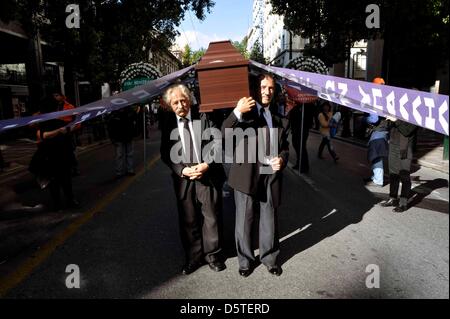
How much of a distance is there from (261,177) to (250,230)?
51 centimetres

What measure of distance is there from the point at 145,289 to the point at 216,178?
1.16 meters

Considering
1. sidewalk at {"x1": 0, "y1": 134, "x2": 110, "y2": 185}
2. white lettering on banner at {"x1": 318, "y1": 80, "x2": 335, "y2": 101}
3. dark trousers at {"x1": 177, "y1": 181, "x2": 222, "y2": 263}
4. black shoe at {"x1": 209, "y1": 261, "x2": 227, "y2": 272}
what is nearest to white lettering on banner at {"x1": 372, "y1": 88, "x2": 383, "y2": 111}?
white lettering on banner at {"x1": 318, "y1": 80, "x2": 335, "y2": 101}

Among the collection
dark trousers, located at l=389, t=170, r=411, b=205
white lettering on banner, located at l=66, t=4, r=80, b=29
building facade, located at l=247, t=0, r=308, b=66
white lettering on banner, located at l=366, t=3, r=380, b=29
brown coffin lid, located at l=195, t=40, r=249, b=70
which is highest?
building facade, located at l=247, t=0, r=308, b=66

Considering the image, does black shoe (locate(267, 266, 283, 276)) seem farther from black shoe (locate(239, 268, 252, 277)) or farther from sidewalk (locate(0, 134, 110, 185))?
sidewalk (locate(0, 134, 110, 185))

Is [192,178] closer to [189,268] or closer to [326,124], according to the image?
[189,268]

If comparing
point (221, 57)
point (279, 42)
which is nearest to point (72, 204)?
point (221, 57)

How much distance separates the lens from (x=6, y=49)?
743 inches

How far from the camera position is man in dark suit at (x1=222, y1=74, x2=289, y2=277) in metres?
3.16

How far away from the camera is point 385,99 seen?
2.49 meters

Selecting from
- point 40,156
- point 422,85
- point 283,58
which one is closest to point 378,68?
point 422,85

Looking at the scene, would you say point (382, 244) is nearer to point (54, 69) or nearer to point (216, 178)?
point (216, 178)

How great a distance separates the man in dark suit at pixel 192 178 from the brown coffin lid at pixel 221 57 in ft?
1.20

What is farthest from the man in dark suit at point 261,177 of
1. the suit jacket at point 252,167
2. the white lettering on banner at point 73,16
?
the white lettering on banner at point 73,16
